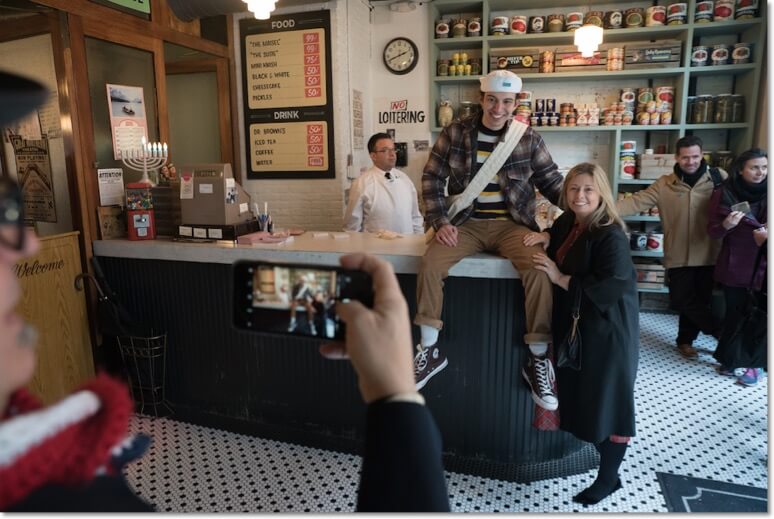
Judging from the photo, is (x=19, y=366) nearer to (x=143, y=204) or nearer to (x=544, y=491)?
(x=544, y=491)

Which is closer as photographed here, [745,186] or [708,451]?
[708,451]

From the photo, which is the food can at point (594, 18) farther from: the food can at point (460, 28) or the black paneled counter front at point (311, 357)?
the black paneled counter front at point (311, 357)

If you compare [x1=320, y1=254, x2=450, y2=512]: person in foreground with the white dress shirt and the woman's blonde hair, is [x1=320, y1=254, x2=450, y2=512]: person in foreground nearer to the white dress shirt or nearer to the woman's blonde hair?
the woman's blonde hair

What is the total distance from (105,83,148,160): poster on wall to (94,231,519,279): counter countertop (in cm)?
65

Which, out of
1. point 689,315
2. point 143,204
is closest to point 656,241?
point 689,315

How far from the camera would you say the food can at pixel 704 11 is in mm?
4355

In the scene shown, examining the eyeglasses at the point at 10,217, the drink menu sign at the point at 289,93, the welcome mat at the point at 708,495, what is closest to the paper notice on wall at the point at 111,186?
the drink menu sign at the point at 289,93

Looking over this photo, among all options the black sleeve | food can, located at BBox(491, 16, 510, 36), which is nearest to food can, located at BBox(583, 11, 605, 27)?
food can, located at BBox(491, 16, 510, 36)

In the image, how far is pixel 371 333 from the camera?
697mm

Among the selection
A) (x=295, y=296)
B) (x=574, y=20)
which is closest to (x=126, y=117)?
(x=295, y=296)

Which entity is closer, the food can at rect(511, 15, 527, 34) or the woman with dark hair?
the woman with dark hair

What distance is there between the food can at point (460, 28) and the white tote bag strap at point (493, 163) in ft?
9.12

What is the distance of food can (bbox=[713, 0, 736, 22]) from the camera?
14.2 ft

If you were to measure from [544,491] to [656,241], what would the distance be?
3051 millimetres
